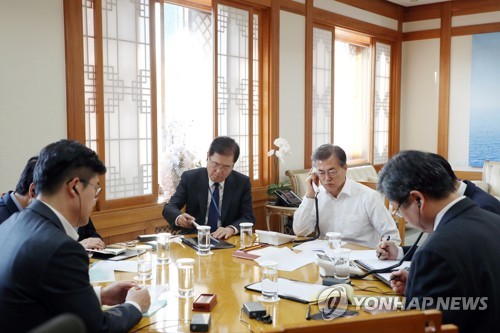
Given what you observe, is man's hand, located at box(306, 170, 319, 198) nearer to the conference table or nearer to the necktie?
the conference table

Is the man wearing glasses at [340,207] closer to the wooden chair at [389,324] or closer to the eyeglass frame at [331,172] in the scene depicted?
the eyeglass frame at [331,172]

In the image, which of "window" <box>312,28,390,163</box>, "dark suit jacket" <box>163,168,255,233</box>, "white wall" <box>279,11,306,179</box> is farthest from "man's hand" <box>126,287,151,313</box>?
"window" <box>312,28,390,163</box>

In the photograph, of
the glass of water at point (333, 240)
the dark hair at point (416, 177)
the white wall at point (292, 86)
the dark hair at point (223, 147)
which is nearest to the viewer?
the dark hair at point (416, 177)

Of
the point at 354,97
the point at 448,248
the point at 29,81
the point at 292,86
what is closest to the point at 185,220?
the point at 29,81

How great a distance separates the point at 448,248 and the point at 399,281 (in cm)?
56

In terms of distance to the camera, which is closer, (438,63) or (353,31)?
(353,31)

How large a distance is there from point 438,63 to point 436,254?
6.44m

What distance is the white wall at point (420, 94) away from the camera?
24.1 ft

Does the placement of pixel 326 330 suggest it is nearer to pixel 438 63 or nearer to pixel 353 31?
pixel 353 31

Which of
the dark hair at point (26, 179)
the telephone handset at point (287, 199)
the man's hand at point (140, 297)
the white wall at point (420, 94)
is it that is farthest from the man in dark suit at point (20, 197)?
the white wall at point (420, 94)

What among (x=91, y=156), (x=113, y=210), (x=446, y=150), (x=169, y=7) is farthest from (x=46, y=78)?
(x=446, y=150)

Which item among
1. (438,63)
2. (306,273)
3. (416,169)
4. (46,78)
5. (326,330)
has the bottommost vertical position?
(306,273)

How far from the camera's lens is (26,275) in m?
1.46

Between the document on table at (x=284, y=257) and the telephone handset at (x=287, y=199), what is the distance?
7.05 ft
